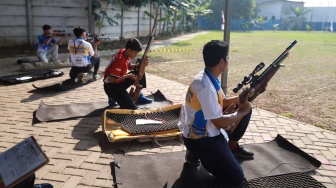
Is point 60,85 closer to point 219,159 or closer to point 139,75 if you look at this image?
point 139,75

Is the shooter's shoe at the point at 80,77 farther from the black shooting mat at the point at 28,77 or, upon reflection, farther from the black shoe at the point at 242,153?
the black shoe at the point at 242,153

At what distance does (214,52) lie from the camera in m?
3.15

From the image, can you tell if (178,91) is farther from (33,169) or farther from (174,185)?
(33,169)

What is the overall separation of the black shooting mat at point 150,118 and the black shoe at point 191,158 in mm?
1029

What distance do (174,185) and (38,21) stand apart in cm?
1244

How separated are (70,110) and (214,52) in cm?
353

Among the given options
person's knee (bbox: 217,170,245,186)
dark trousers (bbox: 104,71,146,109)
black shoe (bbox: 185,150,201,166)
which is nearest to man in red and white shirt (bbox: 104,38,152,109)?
dark trousers (bbox: 104,71,146,109)

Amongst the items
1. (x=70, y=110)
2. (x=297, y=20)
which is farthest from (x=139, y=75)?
(x=297, y=20)

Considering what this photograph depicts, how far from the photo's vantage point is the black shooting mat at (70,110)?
17.8ft

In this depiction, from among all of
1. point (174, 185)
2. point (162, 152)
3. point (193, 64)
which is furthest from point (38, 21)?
point (174, 185)

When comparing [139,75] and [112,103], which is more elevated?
[139,75]

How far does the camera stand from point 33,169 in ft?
6.75

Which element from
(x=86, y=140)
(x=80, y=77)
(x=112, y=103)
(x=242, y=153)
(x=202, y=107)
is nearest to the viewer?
(x=202, y=107)

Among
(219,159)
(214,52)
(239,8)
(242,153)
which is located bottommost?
(242,153)
